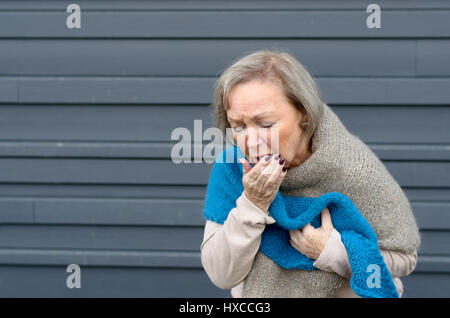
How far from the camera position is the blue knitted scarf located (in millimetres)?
1812

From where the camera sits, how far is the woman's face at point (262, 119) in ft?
5.79

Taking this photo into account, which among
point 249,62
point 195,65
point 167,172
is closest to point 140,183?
point 167,172

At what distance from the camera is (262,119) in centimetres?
177

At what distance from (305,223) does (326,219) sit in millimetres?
84

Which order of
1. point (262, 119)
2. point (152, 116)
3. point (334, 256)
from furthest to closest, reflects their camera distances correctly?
point (152, 116)
point (334, 256)
point (262, 119)

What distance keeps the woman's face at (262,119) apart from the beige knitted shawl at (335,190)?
0.42 ft

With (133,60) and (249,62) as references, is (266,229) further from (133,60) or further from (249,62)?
(133,60)

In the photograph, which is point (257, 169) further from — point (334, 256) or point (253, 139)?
point (334, 256)

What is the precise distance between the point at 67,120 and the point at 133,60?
1.83 ft

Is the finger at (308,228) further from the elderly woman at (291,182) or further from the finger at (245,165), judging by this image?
the finger at (245,165)

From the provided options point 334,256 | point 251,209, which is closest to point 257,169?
point 251,209

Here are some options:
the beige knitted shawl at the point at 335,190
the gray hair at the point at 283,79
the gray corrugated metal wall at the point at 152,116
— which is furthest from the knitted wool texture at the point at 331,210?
the gray corrugated metal wall at the point at 152,116

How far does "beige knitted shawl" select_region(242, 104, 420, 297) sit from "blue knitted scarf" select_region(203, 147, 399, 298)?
44 millimetres

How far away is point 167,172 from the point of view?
132 inches
